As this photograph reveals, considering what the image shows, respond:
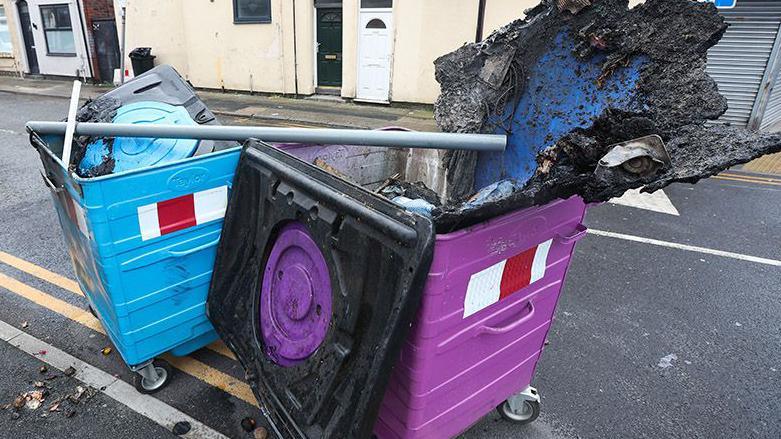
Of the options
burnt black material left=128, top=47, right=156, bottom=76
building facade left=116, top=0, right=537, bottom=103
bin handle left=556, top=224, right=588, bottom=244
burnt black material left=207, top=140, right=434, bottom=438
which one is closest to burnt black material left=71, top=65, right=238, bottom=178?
burnt black material left=207, top=140, right=434, bottom=438

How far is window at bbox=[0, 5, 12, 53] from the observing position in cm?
1806

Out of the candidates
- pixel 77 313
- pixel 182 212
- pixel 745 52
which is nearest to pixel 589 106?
pixel 182 212

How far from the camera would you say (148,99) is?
277cm

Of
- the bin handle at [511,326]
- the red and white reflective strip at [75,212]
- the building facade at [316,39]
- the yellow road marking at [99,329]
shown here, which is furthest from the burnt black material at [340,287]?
the building facade at [316,39]

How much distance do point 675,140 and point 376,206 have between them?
1079mm

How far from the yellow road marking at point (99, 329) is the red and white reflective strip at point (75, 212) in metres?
1.03

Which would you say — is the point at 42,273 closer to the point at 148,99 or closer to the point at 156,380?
the point at 156,380

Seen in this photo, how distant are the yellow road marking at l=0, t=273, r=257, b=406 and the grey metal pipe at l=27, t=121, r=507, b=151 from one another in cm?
146

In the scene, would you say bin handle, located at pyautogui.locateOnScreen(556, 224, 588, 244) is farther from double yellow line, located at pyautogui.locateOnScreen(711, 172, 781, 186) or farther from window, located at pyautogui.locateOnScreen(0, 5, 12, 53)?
window, located at pyautogui.locateOnScreen(0, 5, 12, 53)

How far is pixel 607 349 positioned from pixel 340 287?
2.43 metres

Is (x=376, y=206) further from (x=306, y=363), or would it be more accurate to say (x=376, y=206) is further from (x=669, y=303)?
(x=669, y=303)

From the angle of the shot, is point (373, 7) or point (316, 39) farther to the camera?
point (316, 39)

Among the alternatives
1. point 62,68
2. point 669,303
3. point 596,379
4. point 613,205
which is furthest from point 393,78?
point 62,68

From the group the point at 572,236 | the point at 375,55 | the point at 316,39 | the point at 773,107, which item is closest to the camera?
the point at 572,236
